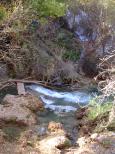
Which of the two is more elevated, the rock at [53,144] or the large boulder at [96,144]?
the rock at [53,144]

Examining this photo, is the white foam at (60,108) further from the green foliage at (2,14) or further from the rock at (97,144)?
the green foliage at (2,14)

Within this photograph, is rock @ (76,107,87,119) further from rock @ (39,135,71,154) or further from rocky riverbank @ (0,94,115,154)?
rock @ (39,135,71,154)

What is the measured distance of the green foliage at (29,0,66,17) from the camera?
52.7 ft

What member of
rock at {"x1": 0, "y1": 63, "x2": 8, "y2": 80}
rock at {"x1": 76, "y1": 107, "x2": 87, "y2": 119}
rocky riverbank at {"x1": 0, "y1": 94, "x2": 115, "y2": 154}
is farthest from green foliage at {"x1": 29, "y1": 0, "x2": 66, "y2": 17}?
rock at {"x1": 76, "y1": 107, "x2": 87, "y2": 119}

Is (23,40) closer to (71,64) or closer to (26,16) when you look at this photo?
(26,16)

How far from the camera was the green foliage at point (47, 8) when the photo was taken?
1606 centimetres

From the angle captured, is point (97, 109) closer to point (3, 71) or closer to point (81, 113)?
point (81, 113)

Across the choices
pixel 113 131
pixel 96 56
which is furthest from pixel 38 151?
pixel 96 56

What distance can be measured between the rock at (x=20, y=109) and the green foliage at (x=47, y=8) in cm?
466

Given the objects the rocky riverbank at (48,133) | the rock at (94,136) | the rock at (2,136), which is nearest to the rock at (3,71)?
the rocky riverbank at (48,133)

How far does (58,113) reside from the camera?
1237 cm

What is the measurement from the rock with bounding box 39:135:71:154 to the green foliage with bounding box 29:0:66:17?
7272mm

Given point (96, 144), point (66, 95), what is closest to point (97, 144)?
point (96, 144)

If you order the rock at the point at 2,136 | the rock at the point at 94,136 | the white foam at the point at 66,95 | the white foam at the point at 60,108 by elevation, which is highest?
the rock at the point at 2,136
